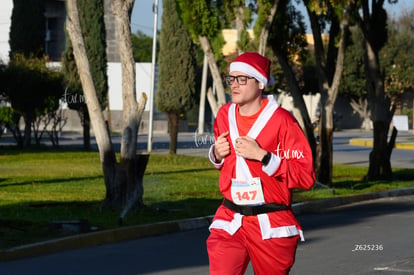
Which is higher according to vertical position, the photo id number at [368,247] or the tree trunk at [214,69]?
the tree trunk at [214,69]

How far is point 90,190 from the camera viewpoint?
18609mm

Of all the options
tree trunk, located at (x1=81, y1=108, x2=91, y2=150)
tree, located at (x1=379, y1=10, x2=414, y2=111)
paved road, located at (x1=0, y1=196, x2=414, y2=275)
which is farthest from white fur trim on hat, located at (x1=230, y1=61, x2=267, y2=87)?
tree, located at (x1=379, y1=10, x2=414, y2=111)

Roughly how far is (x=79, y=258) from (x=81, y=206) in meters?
4.40

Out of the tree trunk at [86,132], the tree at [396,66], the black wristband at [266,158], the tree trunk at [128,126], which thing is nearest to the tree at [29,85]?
the tree trunk at [86,132]

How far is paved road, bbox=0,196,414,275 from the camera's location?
10.3 m

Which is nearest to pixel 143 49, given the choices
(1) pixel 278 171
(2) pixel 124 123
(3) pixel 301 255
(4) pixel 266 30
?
(4) pixel 266 30

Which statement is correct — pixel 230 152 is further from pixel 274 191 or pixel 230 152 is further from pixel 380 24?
pixel 380 24

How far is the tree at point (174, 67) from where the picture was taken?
114ft

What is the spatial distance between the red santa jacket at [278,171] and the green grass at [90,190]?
5.84 metres

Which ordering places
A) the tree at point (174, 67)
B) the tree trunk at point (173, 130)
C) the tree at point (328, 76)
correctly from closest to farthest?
1. the tree at point (328, 76)
2. the tree trunk at point (173, 130)
3. the tree at point (174, 67)

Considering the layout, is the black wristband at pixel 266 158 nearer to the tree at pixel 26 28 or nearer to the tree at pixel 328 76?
the tree at pixel 328 76

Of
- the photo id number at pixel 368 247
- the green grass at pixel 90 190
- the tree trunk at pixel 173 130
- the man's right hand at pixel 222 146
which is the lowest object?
the green grass at pixel 90 190

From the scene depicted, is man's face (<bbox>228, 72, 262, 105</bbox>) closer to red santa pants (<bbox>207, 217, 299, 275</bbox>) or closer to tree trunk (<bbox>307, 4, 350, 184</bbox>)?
red santa pants (<bbox>207, 217, 299, 275</bbox>)

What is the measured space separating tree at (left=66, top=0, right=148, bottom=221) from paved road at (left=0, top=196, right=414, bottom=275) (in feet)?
4.02
